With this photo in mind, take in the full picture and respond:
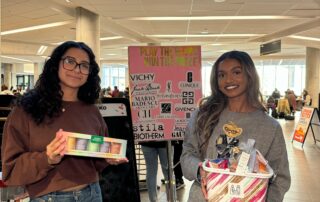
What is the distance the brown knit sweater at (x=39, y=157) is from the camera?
1415mm

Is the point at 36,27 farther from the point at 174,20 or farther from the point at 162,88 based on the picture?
the point at 162,88

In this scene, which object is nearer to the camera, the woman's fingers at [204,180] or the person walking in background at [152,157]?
the woman's fingers at [204,180]

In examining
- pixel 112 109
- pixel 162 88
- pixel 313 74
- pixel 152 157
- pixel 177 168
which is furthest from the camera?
pixel 313 74

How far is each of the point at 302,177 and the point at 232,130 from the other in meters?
4.63

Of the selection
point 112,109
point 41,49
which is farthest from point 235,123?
point 41,49

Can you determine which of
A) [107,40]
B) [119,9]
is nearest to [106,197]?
[119,9]

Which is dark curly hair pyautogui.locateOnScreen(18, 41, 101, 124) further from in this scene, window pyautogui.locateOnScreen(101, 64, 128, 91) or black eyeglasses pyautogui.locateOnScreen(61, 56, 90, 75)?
window pyautogui.locateOnScreen(101, 64, 128, 91)

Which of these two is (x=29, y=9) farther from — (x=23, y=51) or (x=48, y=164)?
(x=23, y=51)

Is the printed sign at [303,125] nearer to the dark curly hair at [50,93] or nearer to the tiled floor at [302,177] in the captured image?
the tiled floor at [302,177]

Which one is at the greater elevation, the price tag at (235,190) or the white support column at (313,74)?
the white support column at (313,74)

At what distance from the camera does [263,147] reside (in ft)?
5.32

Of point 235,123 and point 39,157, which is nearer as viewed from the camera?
point 39,157

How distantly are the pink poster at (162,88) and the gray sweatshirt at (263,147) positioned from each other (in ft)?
5.48

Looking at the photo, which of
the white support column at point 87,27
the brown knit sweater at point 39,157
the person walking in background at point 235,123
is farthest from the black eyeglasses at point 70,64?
the white support column at point 87,27
